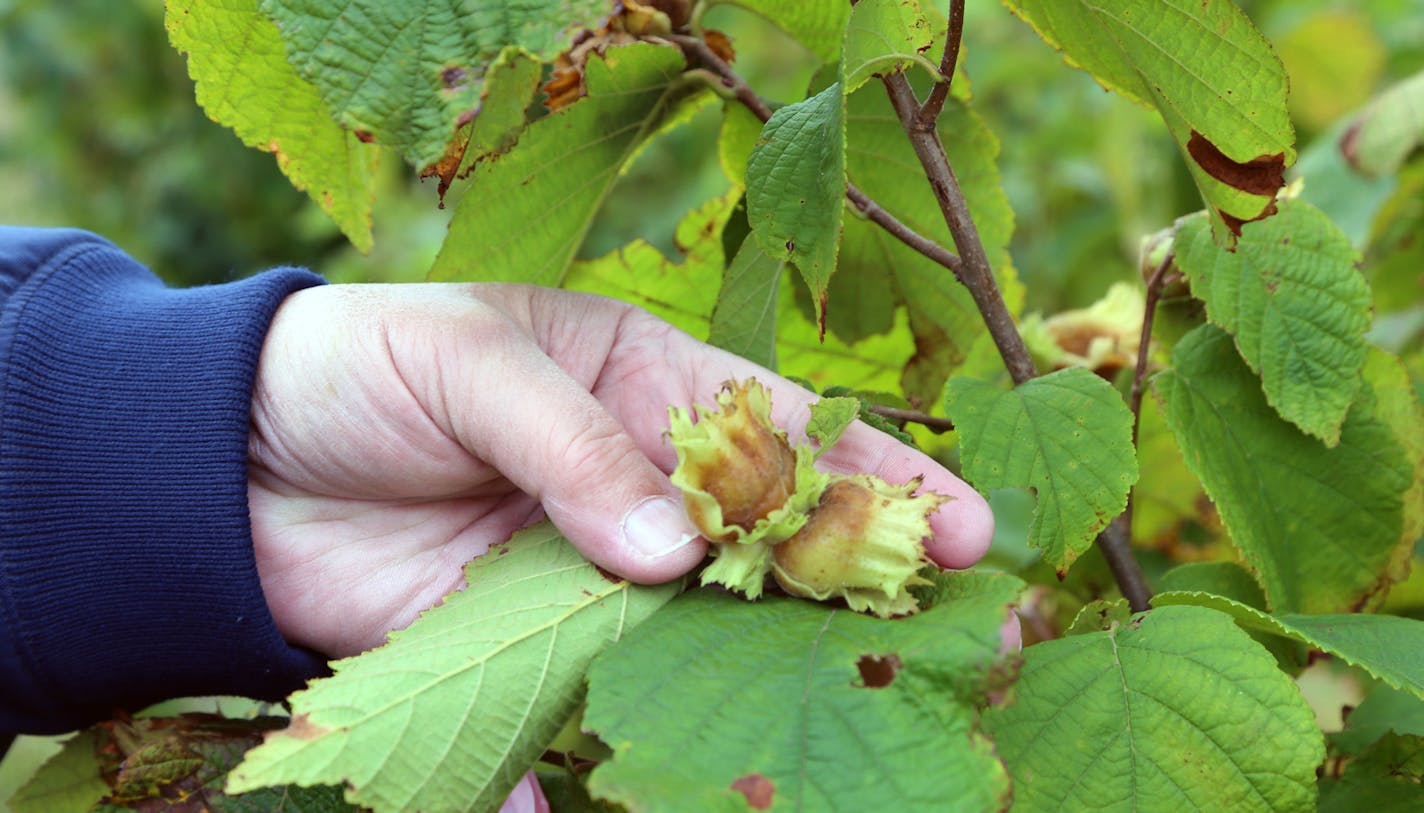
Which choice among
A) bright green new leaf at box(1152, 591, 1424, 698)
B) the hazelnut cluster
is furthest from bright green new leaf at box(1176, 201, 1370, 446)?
the hazelnut cluster

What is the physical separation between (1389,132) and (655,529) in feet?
4.44

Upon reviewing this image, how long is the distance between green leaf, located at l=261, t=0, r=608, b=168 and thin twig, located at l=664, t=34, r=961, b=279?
1.37 ft

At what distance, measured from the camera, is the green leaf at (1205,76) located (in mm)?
906

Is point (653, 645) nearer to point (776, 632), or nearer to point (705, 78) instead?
point (776, 632)

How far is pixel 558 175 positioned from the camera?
3.84 feet

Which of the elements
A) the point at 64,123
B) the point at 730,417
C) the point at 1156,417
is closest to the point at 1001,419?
the point at 730,417

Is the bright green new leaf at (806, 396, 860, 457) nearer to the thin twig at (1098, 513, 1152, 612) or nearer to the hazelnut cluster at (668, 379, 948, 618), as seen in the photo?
the hazelnut cluster at (668, 379, 948, 618)

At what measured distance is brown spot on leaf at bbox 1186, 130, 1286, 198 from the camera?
93cm

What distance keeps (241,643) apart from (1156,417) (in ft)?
3.71

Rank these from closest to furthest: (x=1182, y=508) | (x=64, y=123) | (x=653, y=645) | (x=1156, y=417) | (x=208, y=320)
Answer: (x=653, y=645) < (x=208, y=320) < (x=1156, y=417) < (x=1182, y=508) < (x=64, y=123)

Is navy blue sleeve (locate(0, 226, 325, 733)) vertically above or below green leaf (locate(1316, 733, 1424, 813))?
above

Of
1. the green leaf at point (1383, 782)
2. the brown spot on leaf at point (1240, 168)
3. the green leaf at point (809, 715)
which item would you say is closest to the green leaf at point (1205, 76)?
the brown spot on leaf at point (1240, 168)

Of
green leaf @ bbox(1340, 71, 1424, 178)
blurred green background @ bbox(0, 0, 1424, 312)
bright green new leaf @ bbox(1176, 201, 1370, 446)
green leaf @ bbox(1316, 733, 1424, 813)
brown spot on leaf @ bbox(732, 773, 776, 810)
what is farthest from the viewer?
blurred green background @ bbox(0, 0, 1424, 312)

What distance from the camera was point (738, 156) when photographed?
4.15ft
